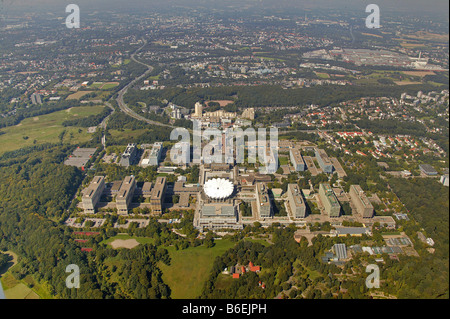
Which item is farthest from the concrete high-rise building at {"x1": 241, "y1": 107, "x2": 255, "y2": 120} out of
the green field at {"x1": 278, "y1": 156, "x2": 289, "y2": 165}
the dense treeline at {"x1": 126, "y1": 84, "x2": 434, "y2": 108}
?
the green field at {"x1": 278, "y1": 156, "x2": 289, "y2": 165}

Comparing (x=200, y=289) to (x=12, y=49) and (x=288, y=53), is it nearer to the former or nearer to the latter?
(x=288, y=53)

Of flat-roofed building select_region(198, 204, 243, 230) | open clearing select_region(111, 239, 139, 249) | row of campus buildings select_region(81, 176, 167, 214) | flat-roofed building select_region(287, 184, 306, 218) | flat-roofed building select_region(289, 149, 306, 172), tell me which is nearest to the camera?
open clearing select_region(111, 239, 139, 249)

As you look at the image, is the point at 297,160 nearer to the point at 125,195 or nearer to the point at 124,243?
the point at 125,195
